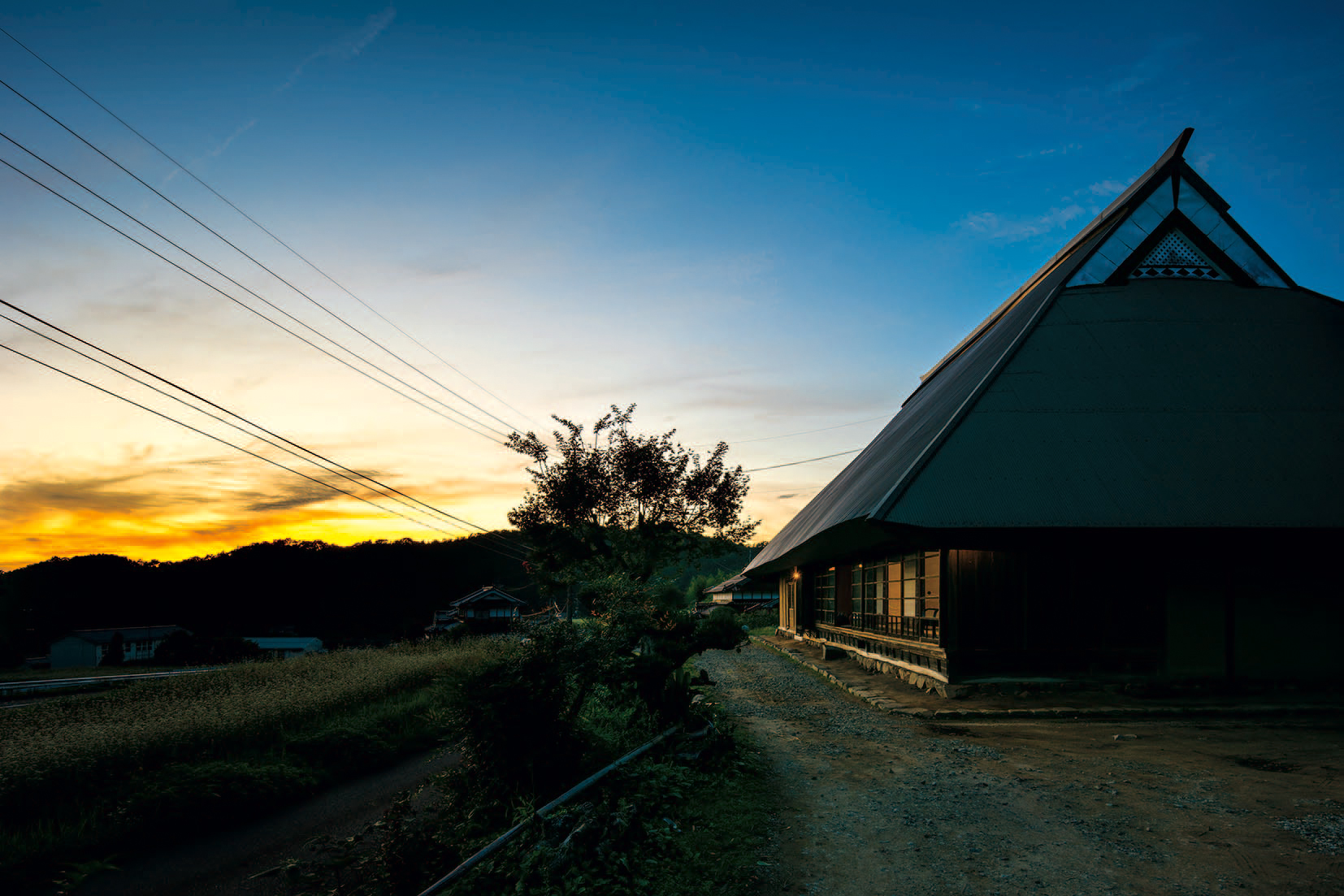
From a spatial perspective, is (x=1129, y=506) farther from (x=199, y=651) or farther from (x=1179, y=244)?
(x=199, y=651)

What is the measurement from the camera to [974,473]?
13055 millimetres

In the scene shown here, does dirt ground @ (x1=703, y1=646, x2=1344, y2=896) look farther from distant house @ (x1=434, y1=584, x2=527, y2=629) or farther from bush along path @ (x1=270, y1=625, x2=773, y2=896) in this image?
distant house @ (x1=434, y1=584, x2=527, y2=629)

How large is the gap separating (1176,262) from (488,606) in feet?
184

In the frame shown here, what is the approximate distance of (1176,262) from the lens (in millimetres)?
18219

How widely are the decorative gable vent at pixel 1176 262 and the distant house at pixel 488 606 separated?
50.2m

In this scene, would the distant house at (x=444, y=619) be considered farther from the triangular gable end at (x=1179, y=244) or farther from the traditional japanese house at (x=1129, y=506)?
the triangular gable end at (x=1179, y=244)

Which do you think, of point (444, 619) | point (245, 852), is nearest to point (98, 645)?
point (444, 619)

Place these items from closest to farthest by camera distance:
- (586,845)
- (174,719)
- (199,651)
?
(586,845)
(174,719)
(199,651)

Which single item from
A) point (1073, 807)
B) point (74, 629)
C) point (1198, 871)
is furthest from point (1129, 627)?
point (74, 629)

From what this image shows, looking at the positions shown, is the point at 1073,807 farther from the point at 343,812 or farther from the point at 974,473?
the point at 343,812

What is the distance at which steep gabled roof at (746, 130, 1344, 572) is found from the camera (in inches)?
491

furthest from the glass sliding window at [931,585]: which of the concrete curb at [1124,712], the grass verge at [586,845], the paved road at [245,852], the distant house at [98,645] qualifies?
the distant house at [98,645]

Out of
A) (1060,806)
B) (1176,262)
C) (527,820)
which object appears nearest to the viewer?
(527,820)

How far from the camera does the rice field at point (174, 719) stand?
7.85 metres
